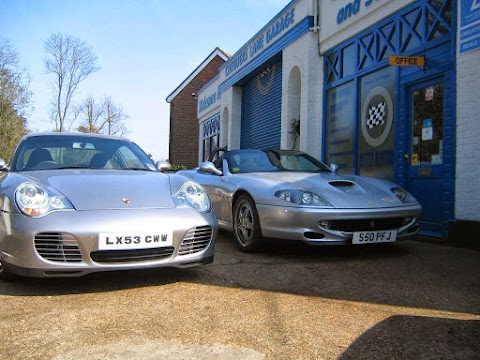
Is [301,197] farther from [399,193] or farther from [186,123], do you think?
[186,123]

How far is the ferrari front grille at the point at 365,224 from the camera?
420 centimetres

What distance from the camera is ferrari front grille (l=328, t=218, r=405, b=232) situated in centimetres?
420

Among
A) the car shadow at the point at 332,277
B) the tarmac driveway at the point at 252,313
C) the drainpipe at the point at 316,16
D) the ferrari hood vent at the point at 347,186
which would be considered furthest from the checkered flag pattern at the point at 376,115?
the tarmac driveway at the point at 252,313

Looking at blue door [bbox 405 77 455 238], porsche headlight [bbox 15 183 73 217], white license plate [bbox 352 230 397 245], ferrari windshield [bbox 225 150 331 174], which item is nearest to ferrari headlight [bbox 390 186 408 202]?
white license plate [bbox 352 230 397 245]

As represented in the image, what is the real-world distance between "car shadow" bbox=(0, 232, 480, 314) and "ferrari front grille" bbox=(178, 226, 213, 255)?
29 centimetres

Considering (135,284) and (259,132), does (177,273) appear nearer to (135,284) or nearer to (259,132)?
(135,284)

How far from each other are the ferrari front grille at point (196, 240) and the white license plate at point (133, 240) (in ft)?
0.48

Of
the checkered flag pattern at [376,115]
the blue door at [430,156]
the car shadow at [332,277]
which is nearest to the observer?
the car shadow at [332,277]

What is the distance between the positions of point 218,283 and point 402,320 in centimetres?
138

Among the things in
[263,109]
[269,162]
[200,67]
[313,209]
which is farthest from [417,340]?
[200,67]

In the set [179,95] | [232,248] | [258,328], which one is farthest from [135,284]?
[179,95]

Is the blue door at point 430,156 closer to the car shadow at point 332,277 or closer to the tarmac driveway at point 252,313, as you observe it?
the car shadow at point 332,277

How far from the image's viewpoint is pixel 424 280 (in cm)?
352

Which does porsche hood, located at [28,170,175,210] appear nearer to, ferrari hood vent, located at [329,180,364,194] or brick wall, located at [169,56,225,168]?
ferrari hood vent, located at [329,180,364,194]
